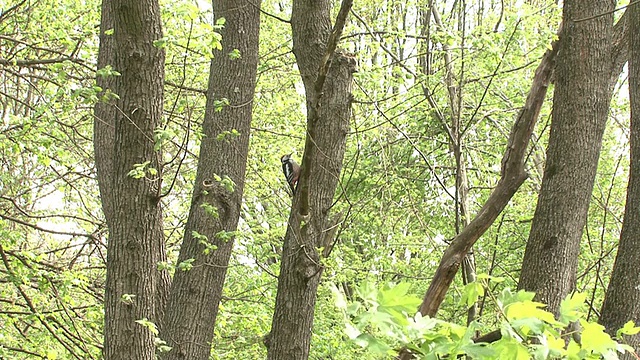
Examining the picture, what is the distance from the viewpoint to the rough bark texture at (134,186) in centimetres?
320

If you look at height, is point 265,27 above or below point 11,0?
above

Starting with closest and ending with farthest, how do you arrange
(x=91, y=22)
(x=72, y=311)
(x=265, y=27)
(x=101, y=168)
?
(x=101, y=168)
(x=72, y=311)
(x=91, y=22)
(x=265, y=27)

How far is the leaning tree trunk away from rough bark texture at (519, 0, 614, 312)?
3.38 feet

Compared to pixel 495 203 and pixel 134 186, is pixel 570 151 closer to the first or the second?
pixel 495 203

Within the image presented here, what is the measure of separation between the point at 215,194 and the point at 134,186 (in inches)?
45.9

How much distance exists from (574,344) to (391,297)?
1.10 ft

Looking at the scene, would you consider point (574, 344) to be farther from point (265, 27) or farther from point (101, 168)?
point (265, 27)

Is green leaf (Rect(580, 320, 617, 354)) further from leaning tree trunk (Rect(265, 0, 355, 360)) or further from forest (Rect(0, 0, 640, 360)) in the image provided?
leaning tree trunk (Rect(265, 0, 355, 360))

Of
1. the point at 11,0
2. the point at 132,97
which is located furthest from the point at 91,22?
the point at 132,97

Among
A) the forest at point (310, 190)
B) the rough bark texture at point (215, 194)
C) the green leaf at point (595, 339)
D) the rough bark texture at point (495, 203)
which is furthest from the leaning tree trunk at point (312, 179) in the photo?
the green leaf at point (595, 339)

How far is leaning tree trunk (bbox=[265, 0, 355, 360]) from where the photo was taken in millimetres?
3727

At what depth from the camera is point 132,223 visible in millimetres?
3361

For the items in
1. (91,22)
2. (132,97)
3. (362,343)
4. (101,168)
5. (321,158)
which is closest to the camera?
(362,343)

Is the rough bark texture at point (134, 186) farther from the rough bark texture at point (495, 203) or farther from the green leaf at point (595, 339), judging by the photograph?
the green leaf at point (595, 339)
